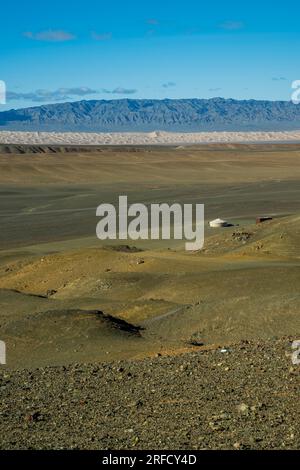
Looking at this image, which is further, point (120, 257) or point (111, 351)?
point (120, 257)

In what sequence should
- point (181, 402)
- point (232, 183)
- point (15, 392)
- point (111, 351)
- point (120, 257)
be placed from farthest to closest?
point (232, 183)
point (120, 257)
point (111, 351)
point (15, 392)
point (181, 402)

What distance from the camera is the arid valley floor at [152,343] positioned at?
26.9ft

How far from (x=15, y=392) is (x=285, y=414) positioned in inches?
135

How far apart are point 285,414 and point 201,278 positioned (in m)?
10.9

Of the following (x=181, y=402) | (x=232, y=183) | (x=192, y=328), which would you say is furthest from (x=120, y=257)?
(x=232, y=183)

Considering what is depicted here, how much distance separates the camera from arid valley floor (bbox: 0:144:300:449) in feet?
26.9

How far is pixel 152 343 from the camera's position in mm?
14141

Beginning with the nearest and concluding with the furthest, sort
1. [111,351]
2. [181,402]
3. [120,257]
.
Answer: [181,402] → [111,351] → [120,257]
